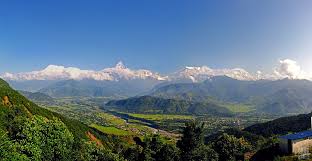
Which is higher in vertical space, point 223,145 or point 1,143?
point 1,143

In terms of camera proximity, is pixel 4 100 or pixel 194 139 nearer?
pixel 194 139

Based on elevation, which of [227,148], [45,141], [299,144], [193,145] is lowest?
[227,148]

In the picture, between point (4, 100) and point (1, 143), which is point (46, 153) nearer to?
point (1, 143)

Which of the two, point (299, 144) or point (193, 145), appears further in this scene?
point (193, 145)

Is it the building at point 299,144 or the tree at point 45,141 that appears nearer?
the tree at point 45,141

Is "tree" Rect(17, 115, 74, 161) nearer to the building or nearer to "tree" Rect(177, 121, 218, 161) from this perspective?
"tree" Rect(177, 121, 218, 161)

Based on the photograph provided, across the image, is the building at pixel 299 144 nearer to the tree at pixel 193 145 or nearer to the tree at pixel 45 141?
the tree at pixel 193 145

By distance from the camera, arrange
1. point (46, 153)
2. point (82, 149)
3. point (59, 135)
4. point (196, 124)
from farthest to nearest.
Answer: point (196, 124) < point (82, 149) < point (59, 135) < point (46, 153)

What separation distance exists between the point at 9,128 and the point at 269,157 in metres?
72.6

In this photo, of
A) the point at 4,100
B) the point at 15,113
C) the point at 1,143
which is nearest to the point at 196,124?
the point at 1,143

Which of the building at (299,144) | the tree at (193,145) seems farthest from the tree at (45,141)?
the building at (299,144)

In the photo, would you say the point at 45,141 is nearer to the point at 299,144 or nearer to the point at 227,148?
the point at 299,144

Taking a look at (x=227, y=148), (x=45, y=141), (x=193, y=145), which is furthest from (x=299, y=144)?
(x=45, y=141)

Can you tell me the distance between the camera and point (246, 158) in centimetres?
8919
